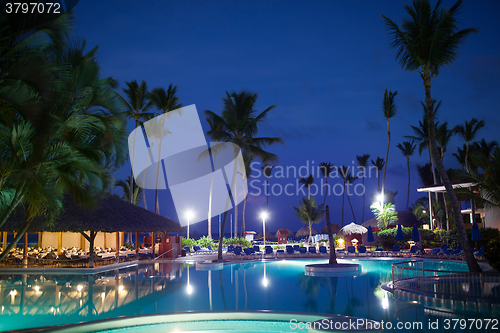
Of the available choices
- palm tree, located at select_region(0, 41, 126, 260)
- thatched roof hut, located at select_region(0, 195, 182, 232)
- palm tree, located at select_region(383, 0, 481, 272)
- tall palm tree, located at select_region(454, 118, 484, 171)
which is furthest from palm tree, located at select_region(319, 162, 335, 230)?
palm tree, located at select_region(0, 41, 126, 260)

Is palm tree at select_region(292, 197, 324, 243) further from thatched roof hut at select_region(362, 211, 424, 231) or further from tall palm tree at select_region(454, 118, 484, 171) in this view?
tall palm tree at select_region(454, 118, 484, 171)

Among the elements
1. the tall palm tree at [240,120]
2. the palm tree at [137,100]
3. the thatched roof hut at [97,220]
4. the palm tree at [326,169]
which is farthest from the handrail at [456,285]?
the palm tree at [326,169]

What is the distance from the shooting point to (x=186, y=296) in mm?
10797

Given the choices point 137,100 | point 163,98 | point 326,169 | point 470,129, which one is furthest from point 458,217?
point 326,169

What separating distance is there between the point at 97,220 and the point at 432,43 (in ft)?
53.3

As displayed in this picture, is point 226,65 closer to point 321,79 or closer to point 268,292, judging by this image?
point 321,79

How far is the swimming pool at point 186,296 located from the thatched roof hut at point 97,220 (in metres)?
2.31

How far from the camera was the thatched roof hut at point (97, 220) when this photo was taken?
17438mm

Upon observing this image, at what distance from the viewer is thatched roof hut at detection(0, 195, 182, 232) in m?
17.4

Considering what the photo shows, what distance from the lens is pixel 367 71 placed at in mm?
45281

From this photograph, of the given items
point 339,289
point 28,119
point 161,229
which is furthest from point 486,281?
point 161,229

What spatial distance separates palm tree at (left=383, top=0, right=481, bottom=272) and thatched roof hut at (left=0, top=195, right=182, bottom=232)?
44.8 ft

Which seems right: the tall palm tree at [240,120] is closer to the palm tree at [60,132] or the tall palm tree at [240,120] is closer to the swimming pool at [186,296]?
the swimming pool at [186,296]

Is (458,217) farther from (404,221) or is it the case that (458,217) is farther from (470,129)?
(404,221)
